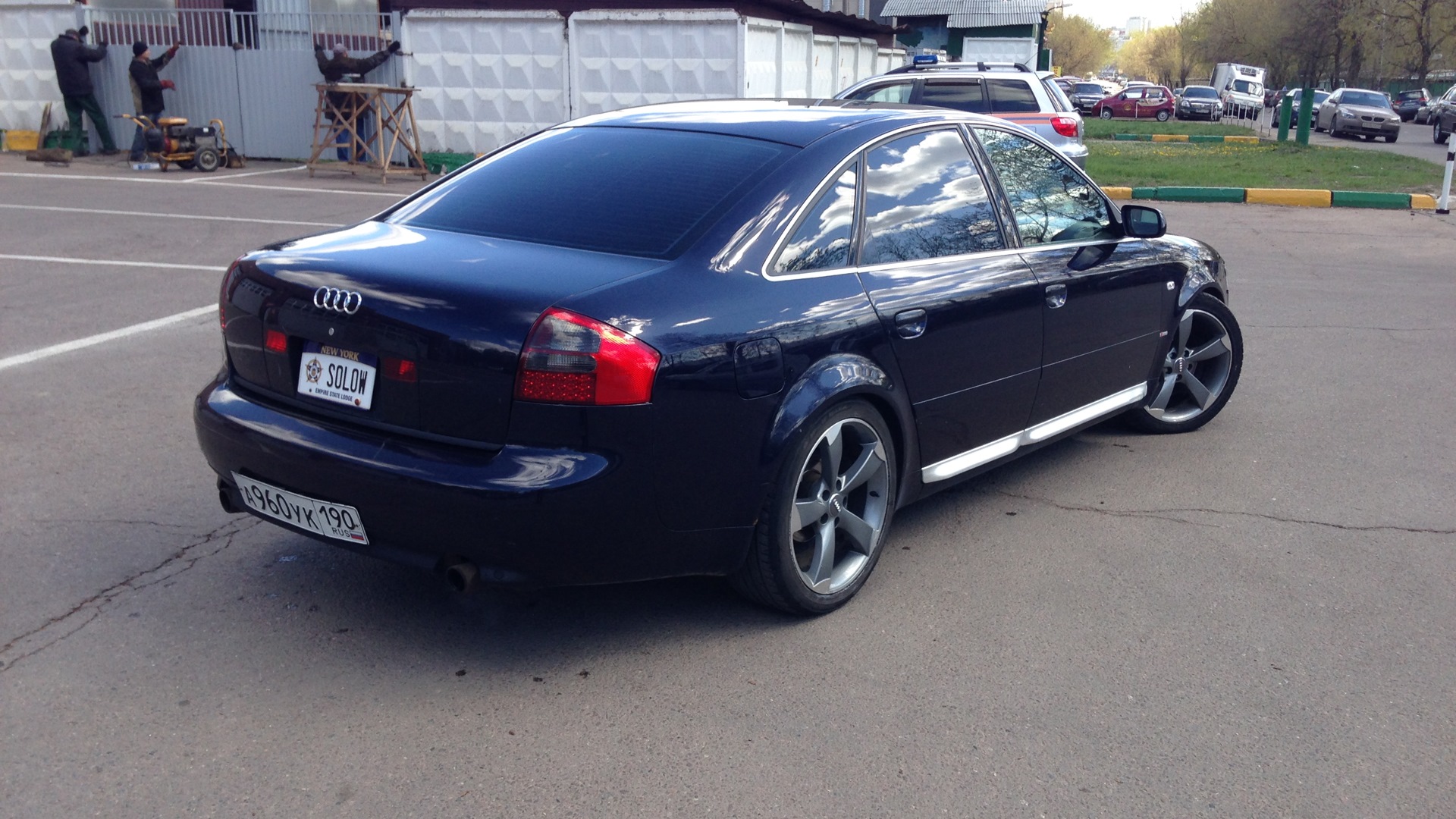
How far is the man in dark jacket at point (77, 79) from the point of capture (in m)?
18.5

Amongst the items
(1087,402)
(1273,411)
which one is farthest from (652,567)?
(1273,411)

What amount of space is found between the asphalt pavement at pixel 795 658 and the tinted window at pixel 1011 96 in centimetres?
943

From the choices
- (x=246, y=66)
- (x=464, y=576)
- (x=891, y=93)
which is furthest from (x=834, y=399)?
(x=246, y=66)

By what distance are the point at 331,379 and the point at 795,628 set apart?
1597mm

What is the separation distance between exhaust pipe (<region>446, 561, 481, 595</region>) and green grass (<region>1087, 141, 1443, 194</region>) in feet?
52.3

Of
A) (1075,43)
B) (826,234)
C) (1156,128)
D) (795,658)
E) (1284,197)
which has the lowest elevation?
(795,658)

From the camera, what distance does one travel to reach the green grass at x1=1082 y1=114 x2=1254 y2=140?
35.0 m

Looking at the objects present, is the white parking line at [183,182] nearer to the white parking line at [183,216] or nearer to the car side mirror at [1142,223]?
the white parking line at [183,216]

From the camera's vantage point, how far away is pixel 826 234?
13.1ft

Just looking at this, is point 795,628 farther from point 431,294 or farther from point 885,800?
point 431,294

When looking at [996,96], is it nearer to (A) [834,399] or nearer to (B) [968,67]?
(B) [968,67]

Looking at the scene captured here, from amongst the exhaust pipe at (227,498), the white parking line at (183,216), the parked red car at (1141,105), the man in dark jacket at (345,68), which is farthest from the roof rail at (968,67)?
the parked red car at (1141,105)

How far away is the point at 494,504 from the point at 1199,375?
13.9 feet

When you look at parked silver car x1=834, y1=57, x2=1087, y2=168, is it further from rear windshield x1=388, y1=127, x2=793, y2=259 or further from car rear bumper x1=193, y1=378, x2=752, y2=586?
car rear bumper x1=193, y1=378, x2=752, y2=586
